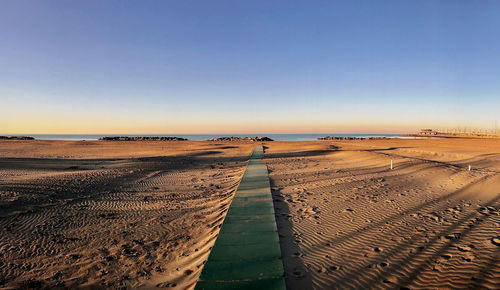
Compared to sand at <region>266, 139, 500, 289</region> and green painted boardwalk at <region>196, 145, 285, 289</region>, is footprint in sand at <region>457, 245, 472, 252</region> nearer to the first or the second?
sand at <region>266, 139, 500, 289</region>

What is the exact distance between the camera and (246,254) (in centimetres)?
415

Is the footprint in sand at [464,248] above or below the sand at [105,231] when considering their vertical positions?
above

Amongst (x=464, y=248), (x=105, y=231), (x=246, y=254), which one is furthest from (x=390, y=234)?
(x=105, y=231)

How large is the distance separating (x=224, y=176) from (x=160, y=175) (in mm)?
3604

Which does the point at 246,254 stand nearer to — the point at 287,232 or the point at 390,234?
the point at 287,232

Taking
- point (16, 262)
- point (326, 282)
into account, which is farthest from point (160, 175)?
point (326, 282)

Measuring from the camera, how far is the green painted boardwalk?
A: 3.42 meters

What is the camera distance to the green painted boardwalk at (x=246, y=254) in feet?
11.2

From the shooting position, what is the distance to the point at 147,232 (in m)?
5.98

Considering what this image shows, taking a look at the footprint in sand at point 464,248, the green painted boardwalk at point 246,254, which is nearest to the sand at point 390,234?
the footprint in sand at point 464,248

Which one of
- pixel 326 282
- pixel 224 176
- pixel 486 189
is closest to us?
pixel 326 282

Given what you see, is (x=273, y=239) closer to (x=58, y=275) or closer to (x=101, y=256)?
(x=101, y=256)

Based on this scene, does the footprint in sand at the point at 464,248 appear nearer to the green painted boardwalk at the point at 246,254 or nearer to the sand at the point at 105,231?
the green painted boardwalk at the point at 246,254

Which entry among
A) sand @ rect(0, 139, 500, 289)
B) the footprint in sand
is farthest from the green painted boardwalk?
the footprint in sand
